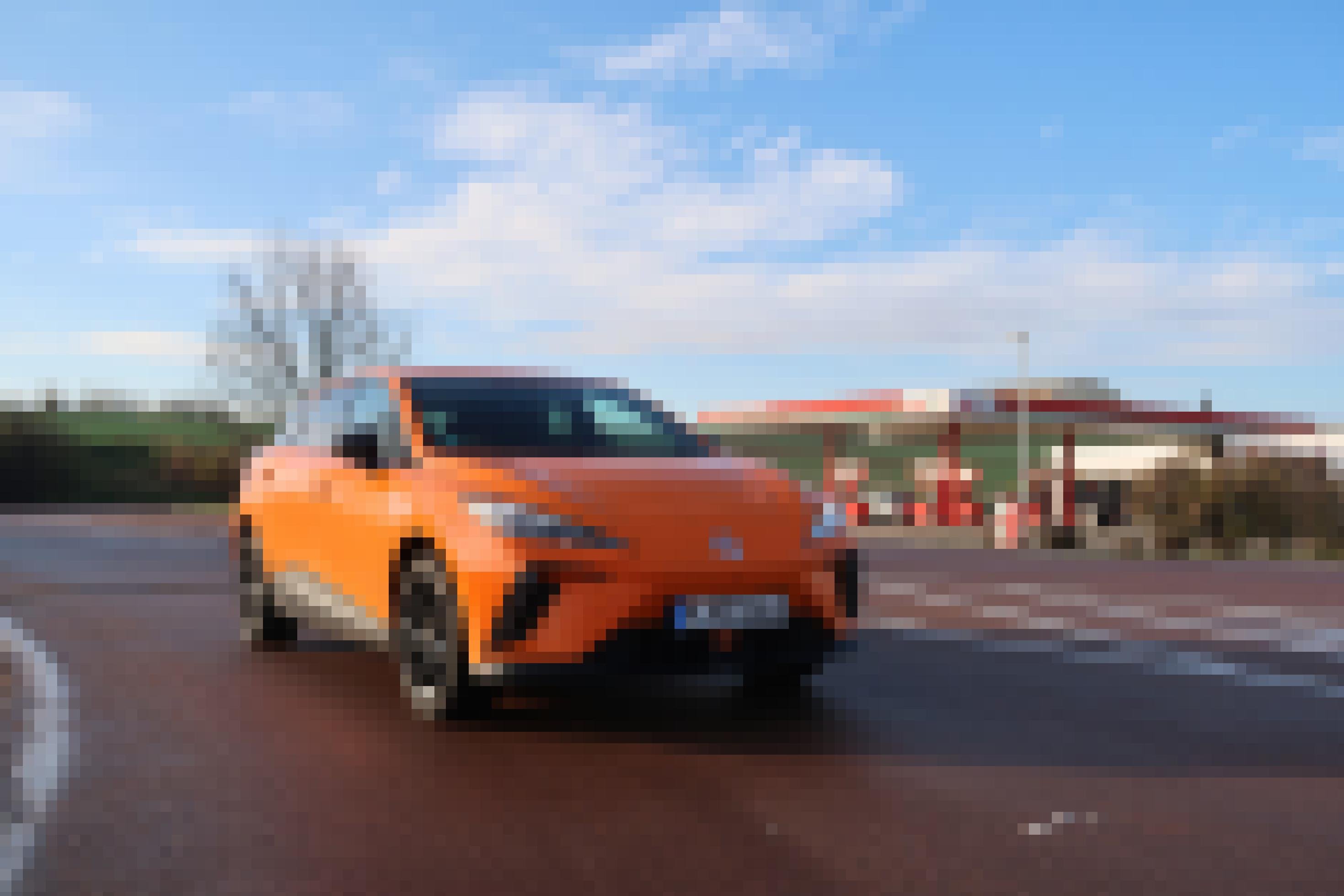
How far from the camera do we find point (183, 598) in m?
13.9

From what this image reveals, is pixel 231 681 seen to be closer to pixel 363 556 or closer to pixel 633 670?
pixel 363 556

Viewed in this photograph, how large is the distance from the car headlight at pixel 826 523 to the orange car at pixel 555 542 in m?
0.01

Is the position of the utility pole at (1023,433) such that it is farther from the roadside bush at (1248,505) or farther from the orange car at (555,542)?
the orange car at (555,542)

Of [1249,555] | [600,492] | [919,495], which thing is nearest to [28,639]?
[600,492]

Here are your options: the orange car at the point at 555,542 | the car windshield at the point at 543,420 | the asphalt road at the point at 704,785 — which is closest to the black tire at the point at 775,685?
the orange car at the point at 555,542

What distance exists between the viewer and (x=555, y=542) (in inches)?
269

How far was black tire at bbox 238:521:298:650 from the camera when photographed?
10094 millimetres

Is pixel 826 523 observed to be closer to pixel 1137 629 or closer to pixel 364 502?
pixel 364 502

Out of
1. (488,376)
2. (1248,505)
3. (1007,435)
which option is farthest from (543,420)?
(1007,435)

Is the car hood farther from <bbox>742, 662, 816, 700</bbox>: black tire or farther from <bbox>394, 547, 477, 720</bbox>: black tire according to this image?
<bbox>742, 662, 816, 700</bbox>: black tire

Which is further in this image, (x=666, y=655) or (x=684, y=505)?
(x=684, y=505)

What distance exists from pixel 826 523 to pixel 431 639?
186 cm

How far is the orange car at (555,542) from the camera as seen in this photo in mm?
6809

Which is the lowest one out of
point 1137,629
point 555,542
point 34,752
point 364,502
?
point 1137,629
